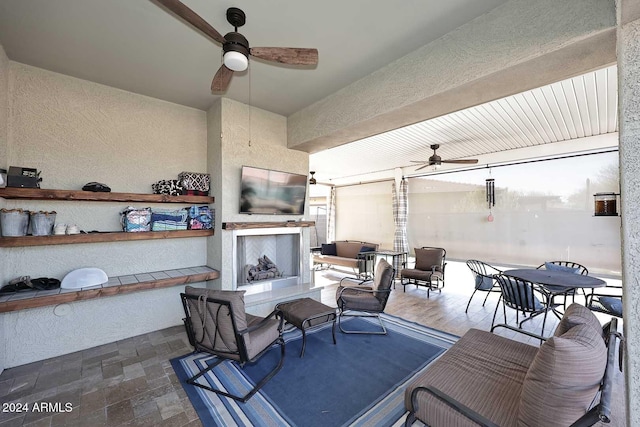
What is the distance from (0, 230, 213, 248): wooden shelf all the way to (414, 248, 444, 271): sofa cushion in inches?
172

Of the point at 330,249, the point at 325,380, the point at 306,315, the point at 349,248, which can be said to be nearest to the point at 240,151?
the point at 306,315

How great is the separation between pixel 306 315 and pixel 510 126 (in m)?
4.27

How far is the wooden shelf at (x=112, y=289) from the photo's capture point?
92.7 inches

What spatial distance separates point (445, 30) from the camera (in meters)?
2.20

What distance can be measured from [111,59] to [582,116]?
6.05 m

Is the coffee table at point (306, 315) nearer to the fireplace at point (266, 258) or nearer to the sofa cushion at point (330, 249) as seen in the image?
the fireplace at point (266, 258)

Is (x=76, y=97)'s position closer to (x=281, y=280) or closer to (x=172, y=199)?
(x=172, y=199)

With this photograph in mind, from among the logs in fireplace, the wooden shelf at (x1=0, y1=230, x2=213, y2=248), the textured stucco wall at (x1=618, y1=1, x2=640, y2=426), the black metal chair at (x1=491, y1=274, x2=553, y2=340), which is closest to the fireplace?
the logs in fireplace

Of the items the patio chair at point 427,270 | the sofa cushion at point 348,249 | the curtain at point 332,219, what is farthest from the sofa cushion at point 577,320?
the curtain at point 332,219

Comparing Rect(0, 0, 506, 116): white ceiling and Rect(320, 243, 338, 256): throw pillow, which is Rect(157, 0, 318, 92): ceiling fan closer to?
Rect(0, 0, 506, 116): white ceiling

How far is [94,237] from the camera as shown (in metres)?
2.88

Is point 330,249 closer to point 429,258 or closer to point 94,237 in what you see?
point 429,258

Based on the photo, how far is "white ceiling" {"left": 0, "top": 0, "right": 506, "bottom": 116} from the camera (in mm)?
1972

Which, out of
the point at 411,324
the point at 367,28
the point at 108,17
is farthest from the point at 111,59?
the point at 411,324
